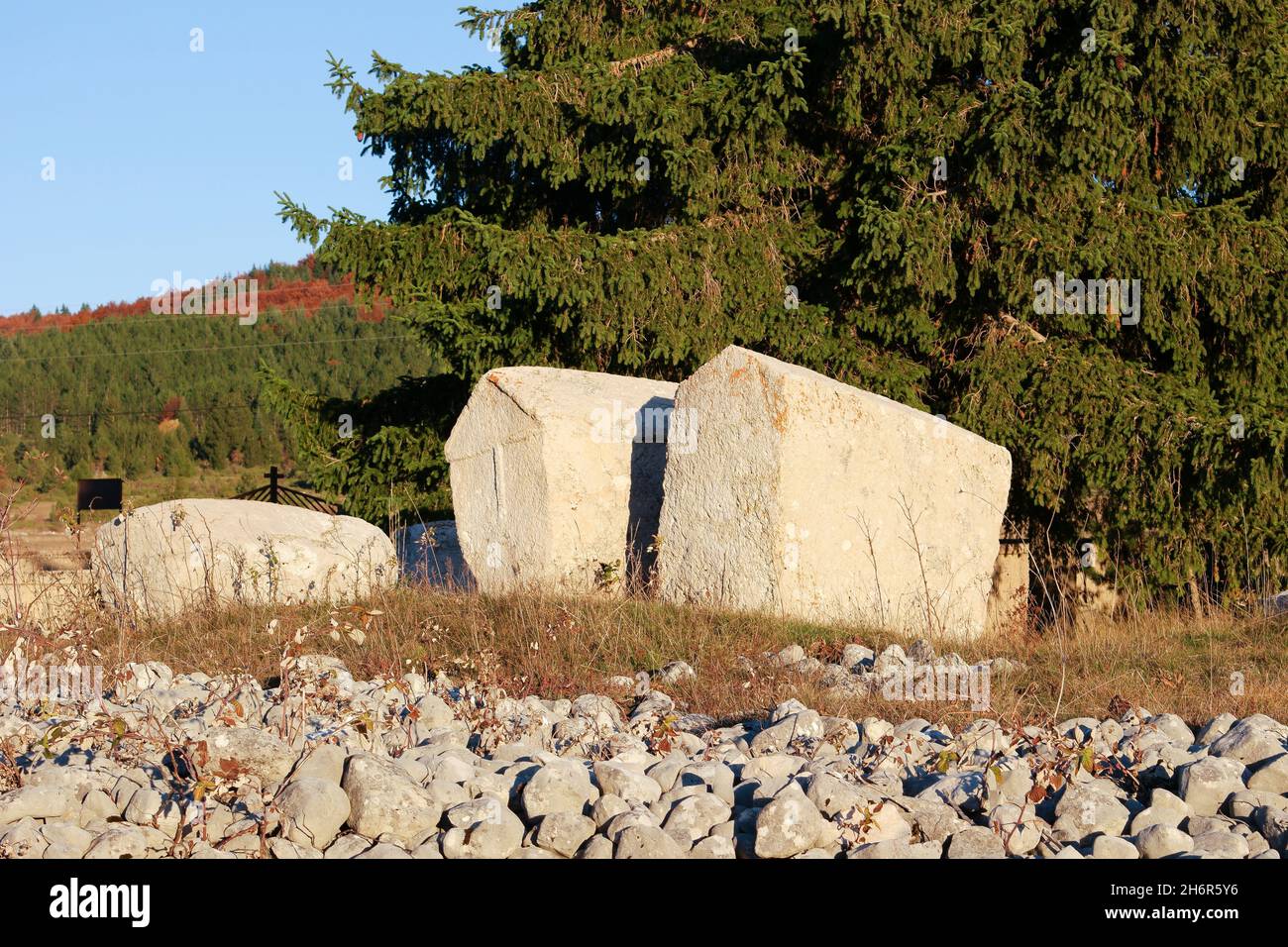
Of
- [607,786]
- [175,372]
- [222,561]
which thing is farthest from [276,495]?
[175,372]

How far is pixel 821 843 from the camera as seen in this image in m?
4.13

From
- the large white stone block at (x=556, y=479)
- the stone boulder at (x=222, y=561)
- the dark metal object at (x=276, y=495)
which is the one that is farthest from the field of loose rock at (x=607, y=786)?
the dark metal object at (x=276, y=495)

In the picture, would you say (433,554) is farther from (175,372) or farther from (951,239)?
(175,372)

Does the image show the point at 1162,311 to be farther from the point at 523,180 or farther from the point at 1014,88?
the point at 523,180

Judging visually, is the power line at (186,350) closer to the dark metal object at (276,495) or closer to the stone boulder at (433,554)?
the dark metal object at (276,495)

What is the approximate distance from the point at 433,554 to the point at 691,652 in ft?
13.2

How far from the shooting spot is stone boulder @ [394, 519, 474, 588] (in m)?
10.9

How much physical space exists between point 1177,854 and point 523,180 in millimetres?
11607

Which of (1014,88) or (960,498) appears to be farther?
(1014,88)

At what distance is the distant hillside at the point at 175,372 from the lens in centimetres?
4059

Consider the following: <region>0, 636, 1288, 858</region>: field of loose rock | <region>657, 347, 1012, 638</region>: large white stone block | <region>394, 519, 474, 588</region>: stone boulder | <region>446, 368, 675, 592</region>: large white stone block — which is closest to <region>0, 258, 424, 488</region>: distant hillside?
<region>394, 519, 474, 588</region>: stone boulder

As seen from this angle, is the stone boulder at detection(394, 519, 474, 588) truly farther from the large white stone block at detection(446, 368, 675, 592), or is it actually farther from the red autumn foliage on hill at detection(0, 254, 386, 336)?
the red autumn foliage on hill at detection(0, 254, 386, 336)

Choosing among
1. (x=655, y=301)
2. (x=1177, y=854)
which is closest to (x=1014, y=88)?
(x=655, y=301)

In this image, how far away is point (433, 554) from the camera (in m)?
10.7
